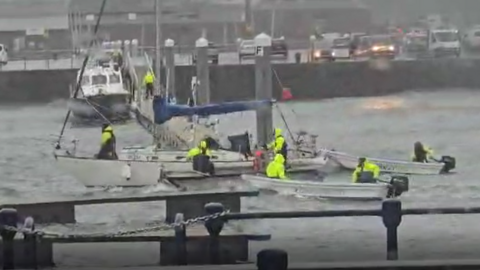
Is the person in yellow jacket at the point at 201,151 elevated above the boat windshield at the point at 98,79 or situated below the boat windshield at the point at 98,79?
below

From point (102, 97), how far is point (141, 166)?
10.2 metres

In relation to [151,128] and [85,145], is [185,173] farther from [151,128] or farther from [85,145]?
[85,145]

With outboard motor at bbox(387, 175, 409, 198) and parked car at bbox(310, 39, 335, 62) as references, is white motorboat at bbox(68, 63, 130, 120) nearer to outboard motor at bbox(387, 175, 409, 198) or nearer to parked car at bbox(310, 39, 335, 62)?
parked car at bbox(310, 39, 335, 62)

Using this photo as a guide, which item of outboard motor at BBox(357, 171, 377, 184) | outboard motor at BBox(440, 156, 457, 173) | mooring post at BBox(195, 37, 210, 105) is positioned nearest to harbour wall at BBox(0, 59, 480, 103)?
mooring post at BBox(195, 37, 210, 105)

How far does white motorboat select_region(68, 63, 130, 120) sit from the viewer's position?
65.7ft

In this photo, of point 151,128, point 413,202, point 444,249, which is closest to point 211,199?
point 444,249

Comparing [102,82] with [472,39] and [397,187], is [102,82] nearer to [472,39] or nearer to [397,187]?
[472,39]

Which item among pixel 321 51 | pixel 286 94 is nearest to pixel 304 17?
pixel 286 94

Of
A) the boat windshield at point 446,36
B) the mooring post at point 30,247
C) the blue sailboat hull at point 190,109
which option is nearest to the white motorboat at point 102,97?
the boat windshield at point 446,36

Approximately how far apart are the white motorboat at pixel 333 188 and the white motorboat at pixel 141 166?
937mm

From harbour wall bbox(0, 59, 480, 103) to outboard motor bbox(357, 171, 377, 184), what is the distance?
14.3m

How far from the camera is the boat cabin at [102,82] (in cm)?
2159

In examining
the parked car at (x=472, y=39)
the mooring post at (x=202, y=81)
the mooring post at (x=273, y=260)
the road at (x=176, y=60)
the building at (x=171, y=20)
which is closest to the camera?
the mooring post at (x=273, y=260)

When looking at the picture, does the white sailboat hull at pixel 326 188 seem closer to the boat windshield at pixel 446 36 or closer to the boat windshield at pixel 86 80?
the boat windshield at pixel 446 36
